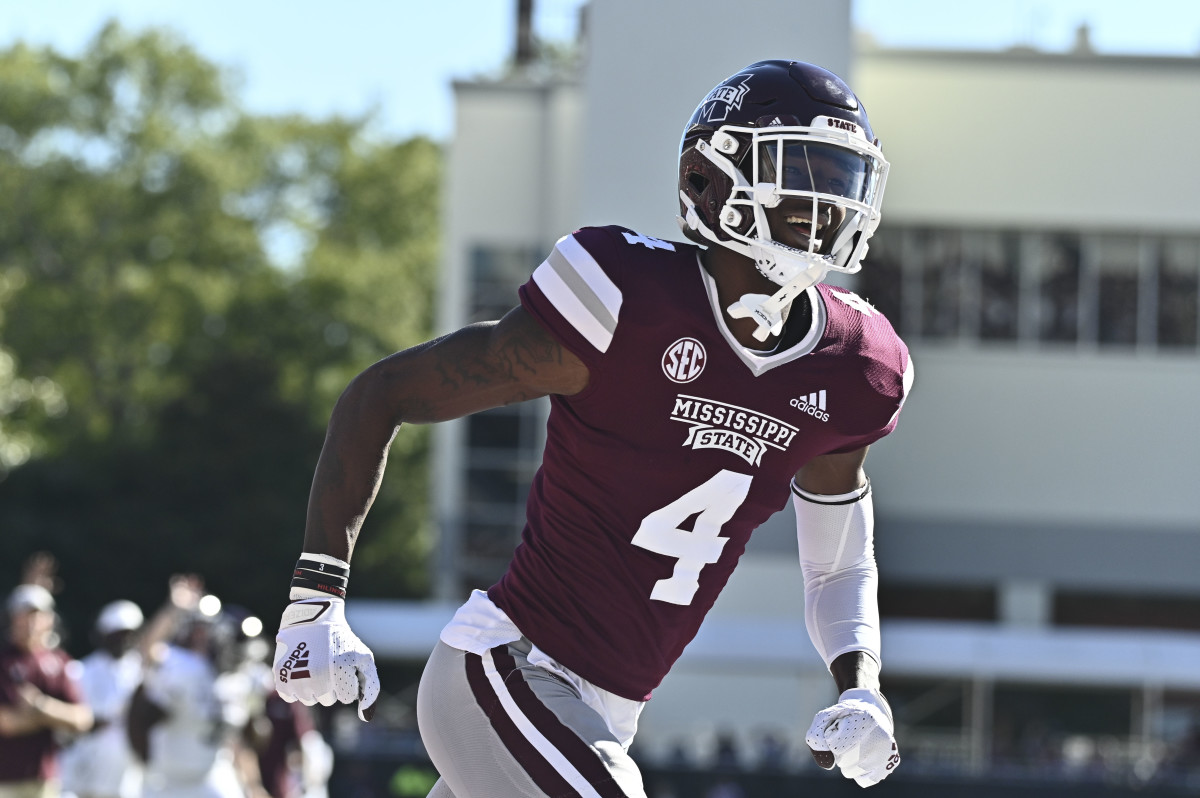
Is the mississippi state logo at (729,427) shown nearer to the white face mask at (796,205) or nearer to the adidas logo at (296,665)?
the white face mask at (796,205)

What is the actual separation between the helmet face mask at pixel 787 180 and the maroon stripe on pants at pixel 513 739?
866 millimetres

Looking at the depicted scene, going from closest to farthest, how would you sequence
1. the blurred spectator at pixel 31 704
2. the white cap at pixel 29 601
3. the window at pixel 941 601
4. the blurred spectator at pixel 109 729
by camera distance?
1. the blurred spectator at pixel 31 704
2. the white cap at pixel 29 601
3. the blurred spectator at pixel 109 729
4. the window at pixel 941 601

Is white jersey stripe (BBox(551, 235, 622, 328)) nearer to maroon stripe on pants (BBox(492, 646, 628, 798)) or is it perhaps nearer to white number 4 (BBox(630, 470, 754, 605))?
white number 4 (BBox(630, 470, 754, 605))

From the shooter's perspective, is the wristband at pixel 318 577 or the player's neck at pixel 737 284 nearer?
the wristband at pixel 318 577

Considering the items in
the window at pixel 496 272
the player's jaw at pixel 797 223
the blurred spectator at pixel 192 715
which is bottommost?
the blurred spectator at pixel 192 715

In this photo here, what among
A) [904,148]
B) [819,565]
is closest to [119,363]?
[904,148]

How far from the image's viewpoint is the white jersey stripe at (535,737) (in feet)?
10.3

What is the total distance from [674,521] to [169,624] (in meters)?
8.90

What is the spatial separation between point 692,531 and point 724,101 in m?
0.89

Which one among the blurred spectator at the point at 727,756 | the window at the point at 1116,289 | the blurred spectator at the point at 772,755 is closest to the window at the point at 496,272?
the window at the point at 1116,289

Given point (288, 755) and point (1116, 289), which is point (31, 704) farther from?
point (1116, 289)

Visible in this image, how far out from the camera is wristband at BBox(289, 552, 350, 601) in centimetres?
325

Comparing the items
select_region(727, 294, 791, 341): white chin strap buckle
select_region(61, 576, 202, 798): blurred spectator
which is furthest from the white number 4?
select_region(61, 576, 202, 798): blurred spectator

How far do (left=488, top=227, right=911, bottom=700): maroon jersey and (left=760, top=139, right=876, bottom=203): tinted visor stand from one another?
0.24 m
